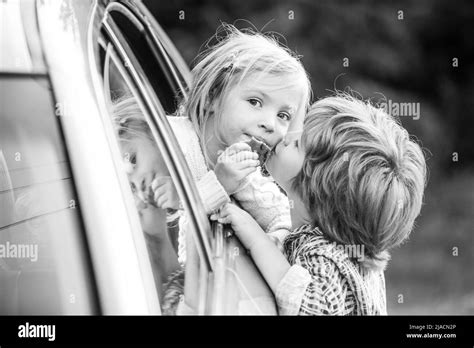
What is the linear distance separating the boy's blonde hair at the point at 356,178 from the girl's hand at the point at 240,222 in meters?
0.26

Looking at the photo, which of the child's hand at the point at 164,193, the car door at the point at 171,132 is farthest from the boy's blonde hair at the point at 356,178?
the child's hand at the point at 164,193

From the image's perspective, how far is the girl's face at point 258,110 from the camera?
3172 mm

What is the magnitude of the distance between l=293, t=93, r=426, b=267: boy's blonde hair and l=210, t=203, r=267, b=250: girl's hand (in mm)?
261

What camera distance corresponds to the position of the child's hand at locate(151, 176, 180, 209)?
10.4 ft

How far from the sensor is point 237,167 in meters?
3.18

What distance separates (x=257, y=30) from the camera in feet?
10.8

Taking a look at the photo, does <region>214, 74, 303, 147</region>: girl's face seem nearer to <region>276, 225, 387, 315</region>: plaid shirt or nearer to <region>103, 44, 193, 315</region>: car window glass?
<region>103, 44, 193, 315</region>: car window glass

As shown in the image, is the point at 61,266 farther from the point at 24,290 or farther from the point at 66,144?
the point at 66,144

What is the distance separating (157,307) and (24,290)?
2.11 feet

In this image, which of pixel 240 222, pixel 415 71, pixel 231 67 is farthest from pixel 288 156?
pixel 415 71

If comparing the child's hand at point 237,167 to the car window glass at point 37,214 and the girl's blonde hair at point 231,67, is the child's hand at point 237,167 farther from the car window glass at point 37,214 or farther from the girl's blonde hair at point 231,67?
the car window glass at point 37,214

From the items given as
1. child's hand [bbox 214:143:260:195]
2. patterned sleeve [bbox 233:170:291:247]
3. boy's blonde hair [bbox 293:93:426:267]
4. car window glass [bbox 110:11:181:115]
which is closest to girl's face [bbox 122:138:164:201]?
car window glass [bbox 110:11:181:115]

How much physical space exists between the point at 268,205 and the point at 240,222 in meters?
0.16
